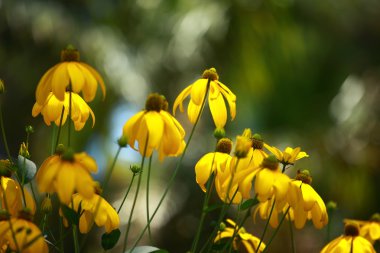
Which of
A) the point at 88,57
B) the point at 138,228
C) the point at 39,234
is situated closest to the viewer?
the point at 39,234

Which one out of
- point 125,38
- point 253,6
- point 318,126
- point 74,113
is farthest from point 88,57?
point 74,113

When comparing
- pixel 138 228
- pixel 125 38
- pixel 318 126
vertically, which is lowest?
pixel 138 228

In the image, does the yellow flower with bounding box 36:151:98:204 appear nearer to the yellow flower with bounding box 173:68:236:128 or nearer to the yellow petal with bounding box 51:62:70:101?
the yellow petal with bounding box 51:62:70:101

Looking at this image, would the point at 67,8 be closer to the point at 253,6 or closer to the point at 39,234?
the point at 253,6

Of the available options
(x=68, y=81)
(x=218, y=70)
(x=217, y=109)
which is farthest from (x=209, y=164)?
(x=218, y=70)

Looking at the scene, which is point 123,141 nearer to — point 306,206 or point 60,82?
point 60,82

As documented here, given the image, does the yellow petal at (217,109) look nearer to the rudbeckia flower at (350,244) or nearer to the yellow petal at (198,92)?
the yellow petal at (198,92)

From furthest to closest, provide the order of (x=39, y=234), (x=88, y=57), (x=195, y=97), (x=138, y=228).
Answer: (x=88, y=57) < (x=138, y=228) < (x=195, y=97) < (x=39, y=234)
